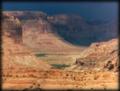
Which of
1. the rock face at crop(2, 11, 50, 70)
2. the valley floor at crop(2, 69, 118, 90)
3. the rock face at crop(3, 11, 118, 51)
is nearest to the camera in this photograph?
the valley floor at crop(2, 69, 118, 90)

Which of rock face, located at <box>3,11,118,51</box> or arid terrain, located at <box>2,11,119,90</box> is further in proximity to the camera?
rock face, located at <box>3,11,118,51</box>

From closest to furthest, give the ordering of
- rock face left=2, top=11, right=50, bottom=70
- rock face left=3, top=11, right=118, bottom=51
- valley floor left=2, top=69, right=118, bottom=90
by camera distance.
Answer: valley floor left=2, top=69, right=118, bottom=90
rock face left=2, top=11, right=50, bottom=70
rock face left=3, top=11, right=118, bottom=51

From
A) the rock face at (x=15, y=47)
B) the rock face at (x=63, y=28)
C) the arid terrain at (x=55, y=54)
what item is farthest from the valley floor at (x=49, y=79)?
the rock face at (x=63, y=28)

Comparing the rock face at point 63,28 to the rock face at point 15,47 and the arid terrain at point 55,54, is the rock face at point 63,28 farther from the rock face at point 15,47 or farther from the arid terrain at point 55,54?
the rock face at point 15,47

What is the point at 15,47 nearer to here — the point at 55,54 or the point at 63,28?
the point at 55,54

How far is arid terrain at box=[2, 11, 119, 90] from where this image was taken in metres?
21.9

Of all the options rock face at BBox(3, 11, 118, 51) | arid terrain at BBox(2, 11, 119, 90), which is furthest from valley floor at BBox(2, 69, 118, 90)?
rock face at BBox(3, 11, 118, 51)

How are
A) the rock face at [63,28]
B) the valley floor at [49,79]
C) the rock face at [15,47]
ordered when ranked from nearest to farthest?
the valley floor at [49,79]
the rock face at [15,47]
the rock face at [63,28]

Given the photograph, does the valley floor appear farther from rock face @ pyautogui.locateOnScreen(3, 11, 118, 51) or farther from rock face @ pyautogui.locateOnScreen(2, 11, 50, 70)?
rock face @ pyautogui.locateOnScreen(3, 11, 118, 51)

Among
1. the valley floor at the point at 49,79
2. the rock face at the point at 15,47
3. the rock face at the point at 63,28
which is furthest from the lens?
the rock face at the point at 63,28

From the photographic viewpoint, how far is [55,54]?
2304 inches

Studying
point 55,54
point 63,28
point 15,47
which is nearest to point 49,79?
point 15,47

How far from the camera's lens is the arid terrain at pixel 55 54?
71.8ft

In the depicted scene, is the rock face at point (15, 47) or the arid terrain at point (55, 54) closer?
the arid terrain at point (55, 54)
